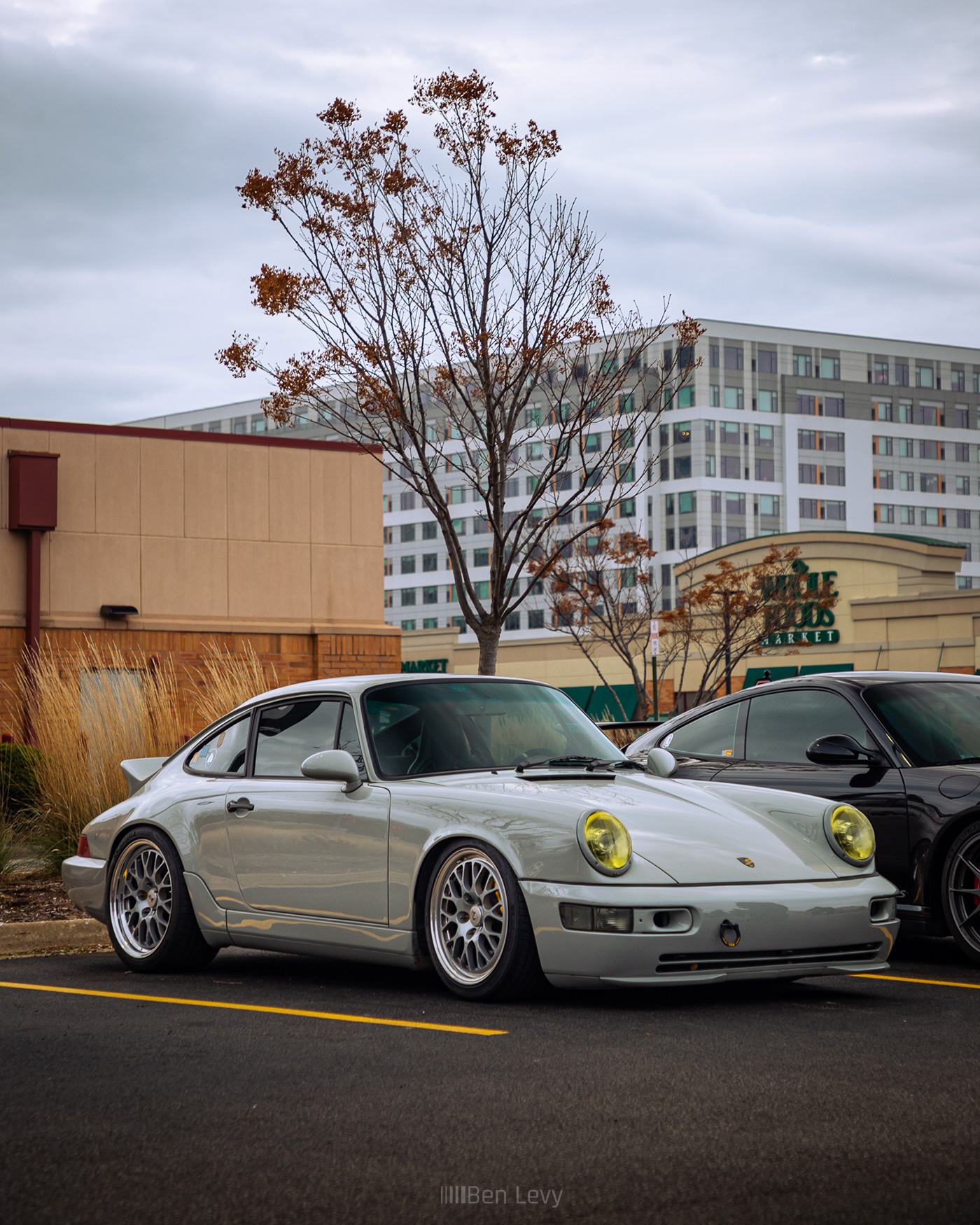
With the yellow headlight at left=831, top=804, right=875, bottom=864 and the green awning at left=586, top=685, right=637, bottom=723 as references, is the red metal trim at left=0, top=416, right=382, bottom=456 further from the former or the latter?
the green awning at left=586, top=685, right=637, bottom=723

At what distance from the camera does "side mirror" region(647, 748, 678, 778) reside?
24.5ft

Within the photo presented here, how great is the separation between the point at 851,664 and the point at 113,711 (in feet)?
107

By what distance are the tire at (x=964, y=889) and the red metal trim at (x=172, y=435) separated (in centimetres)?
1582

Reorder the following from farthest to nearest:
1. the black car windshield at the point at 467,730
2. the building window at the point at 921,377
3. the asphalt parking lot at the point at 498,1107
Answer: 1. the building window at the point at 921,377
2. the black car windshield at the point at 467,730
3. the asphalt parking lot at the point at 498,1107

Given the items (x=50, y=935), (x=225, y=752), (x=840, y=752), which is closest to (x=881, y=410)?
(x=840, y=752)

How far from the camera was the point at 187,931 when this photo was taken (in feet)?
24.7

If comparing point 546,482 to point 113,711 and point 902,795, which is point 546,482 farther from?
point 902,795

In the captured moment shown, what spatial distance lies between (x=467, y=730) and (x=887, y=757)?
90.1 inches

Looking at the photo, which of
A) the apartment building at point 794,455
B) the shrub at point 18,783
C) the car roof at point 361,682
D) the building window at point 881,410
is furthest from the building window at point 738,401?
the car roof at point 361,682

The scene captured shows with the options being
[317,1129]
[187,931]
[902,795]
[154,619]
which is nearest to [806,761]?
[902,795]

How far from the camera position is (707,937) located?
5.96 meters

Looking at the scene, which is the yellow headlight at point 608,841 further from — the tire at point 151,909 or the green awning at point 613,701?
the green awning at point 613,701

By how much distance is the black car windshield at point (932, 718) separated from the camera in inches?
313

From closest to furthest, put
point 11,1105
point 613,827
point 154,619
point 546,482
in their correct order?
point 11,1105 < point 613,827 < point 546,482 < point 154,619
